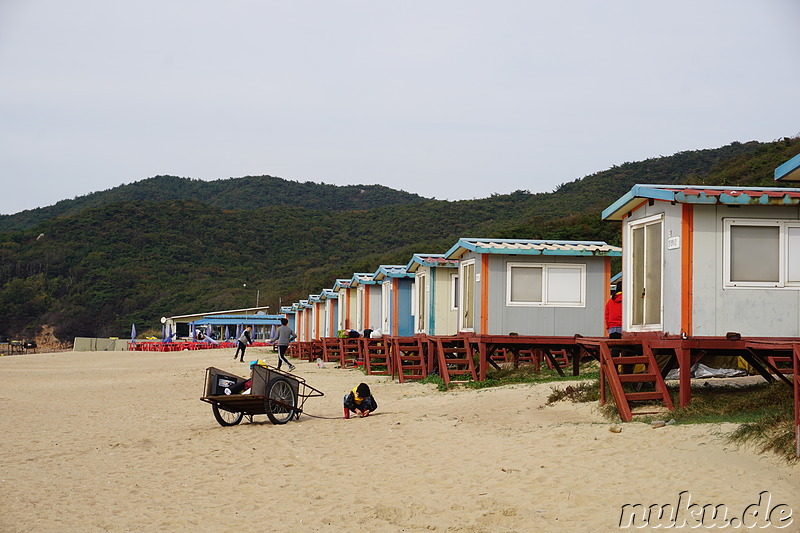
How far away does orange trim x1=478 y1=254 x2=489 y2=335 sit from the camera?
17016 millimetres

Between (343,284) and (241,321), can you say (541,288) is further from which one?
(241,321)

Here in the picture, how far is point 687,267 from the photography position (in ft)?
35.6

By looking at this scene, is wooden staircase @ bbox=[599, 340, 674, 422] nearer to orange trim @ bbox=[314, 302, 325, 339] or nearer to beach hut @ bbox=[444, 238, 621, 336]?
beach hut @ bbox=[444, 238, 621, 336]

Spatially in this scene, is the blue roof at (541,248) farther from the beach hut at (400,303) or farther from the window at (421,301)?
the beach hut at (400,303)

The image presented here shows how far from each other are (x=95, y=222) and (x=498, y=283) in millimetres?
88324

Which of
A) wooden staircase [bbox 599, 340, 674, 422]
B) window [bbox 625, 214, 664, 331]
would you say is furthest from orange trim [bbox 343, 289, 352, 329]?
wooden staircase [bbox 599, 340, 674, 422]

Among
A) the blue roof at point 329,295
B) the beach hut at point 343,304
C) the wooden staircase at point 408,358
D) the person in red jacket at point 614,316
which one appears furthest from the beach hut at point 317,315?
the person in red jacket at point 614,316

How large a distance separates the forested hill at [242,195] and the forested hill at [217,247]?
1848 centimetres

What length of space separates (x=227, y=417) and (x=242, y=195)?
119229 millimetres

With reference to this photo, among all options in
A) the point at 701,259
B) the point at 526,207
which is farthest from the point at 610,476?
the point at 526,207

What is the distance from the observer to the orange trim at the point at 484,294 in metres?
17.0

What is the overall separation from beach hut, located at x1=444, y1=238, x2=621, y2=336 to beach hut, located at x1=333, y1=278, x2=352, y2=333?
15.6 meters

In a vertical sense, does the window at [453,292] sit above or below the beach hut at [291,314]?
above

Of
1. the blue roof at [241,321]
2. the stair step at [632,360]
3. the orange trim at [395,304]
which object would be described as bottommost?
the blue roof at [241,321]
